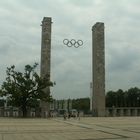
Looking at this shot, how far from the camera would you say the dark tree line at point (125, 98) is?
406 feet

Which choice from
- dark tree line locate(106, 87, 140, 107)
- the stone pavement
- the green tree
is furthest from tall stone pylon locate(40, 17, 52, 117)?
dark tree line locate(106, 87, 140, 107)

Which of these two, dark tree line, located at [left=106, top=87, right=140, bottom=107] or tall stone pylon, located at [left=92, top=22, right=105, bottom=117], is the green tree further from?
dark tree line, located at [left=106, top=87, right=140, bottom=107]

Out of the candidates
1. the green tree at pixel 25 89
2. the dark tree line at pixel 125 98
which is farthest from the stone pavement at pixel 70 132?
the dark tree line at pixel 125 98

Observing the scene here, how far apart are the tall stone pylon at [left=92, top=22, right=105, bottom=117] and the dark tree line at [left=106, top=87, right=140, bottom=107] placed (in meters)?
42.5

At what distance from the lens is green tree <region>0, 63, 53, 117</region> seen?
67.6 metres

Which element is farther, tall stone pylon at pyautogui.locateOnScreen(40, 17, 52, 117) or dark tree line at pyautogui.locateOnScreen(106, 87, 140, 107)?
dark tree line at pyautogui.locateOnScreen(106, 87, 140, 107)

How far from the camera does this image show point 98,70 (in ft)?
266

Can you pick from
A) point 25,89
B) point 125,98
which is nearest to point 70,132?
point 25,89

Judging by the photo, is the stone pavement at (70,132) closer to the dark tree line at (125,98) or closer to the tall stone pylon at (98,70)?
the tall stone pylon at (98,70)

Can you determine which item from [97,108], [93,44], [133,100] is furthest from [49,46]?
[133,100]

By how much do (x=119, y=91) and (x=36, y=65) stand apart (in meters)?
63.1

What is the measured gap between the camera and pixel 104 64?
269ft

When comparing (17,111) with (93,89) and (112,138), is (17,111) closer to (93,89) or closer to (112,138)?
(93,89)

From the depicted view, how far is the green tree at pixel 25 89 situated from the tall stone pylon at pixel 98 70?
12.7 meters
